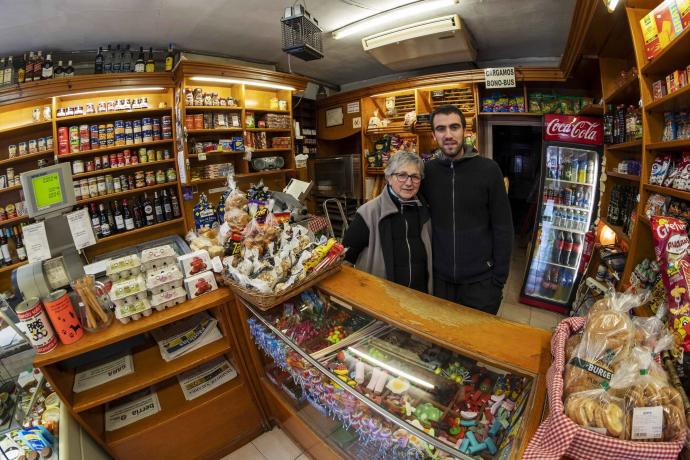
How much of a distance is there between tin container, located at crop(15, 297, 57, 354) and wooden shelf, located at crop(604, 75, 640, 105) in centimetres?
348

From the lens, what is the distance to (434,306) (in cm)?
128

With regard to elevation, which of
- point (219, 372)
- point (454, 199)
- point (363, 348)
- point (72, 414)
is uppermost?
point (454, 199)

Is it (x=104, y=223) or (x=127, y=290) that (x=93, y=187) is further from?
(x=127, y=290)

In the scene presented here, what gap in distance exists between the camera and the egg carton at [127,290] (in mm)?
1436

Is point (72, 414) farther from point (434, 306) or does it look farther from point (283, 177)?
point (283, 177)

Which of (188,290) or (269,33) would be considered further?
(269,33)

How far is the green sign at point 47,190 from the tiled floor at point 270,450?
175 cm

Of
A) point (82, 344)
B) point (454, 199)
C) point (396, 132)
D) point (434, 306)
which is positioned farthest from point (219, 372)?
point (396, 132)

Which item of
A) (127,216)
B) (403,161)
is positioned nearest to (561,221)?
(403,161)

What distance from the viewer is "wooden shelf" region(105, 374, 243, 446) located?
1.57 meters

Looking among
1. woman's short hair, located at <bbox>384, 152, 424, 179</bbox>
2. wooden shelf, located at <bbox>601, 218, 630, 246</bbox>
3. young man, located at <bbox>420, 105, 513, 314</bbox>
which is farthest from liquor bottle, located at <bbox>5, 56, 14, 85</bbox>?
wooden shelf, located at <bbox>601, 218, 630, 246</bbox>

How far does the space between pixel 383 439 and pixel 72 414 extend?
1.41m

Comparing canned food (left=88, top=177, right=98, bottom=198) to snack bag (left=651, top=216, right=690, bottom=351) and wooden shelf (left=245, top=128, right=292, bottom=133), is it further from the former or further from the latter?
snack bag (left=651, top=216, right=690, bottom=351)

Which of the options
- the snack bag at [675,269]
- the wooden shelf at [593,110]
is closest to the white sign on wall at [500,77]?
the wooden shelf at [593,110]
